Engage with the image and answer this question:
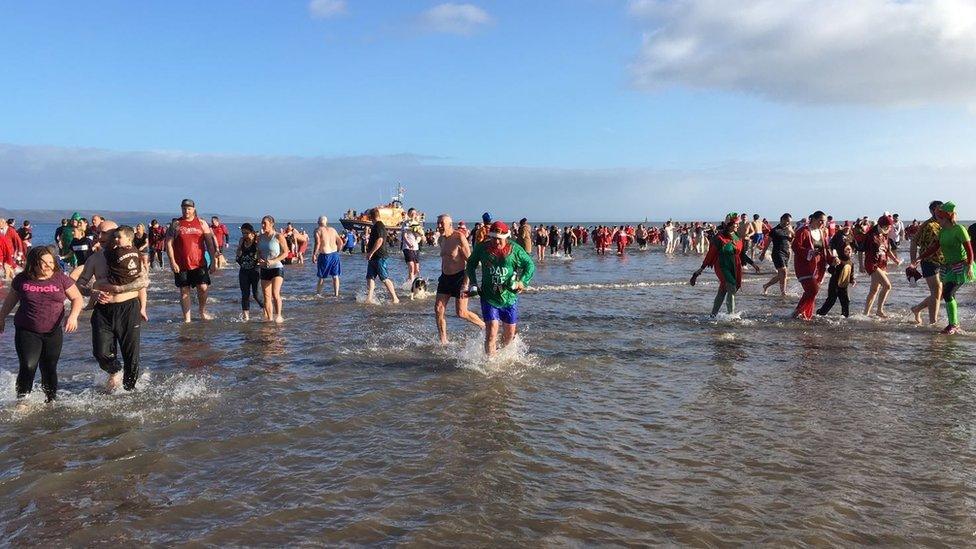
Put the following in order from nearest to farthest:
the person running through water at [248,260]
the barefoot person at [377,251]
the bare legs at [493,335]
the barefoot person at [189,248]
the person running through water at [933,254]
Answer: the bare legs at [493,335] → the person running through water at [933,254] → the barefoot person at [189,248] → the person running through water at [248,260] → the barefoot person at [377,251]

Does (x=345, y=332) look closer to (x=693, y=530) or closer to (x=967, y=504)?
(x=693, y=530)

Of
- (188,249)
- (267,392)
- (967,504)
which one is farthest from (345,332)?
(967,504)

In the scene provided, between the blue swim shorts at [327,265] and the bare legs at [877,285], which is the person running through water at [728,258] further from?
the blue swim shorts at [327,265]

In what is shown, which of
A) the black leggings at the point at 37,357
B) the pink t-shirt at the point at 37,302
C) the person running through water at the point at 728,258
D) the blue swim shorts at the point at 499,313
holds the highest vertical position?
the person running through water at the point at 728,258

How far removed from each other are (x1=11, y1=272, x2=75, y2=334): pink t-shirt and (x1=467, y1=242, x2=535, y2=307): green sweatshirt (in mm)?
3828

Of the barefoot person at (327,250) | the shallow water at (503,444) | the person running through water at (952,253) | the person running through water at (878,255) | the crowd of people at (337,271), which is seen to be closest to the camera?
the shallow water at (503,444)

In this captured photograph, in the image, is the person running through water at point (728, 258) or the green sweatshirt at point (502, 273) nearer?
the green sweatshirt at point (502, 273)

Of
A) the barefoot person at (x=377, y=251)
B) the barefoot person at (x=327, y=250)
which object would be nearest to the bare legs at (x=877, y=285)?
the barefoot person at (x=377, y=251)

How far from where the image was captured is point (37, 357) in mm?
5344

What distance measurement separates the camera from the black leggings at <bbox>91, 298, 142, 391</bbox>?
5.72 m

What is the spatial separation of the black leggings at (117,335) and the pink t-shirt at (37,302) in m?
0.39

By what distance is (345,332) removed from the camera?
9.41 m

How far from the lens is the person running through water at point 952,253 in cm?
852

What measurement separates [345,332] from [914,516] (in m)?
7.34
